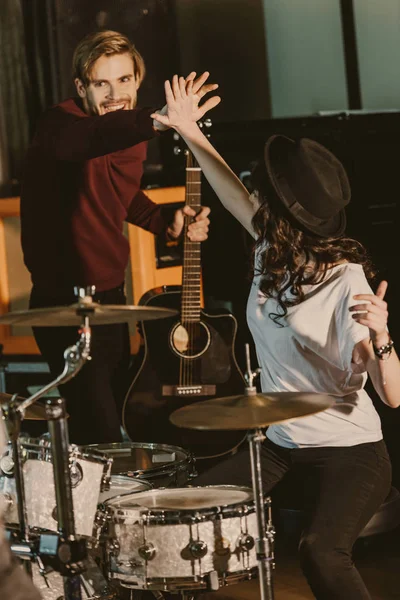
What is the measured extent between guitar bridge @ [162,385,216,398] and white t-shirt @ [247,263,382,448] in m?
1.40

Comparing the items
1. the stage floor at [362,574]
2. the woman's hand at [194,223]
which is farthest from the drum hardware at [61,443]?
the woman's hand at [194,223]

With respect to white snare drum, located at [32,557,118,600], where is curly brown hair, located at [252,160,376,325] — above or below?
above

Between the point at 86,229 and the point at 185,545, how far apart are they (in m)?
1.76

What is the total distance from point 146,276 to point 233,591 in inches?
78.1

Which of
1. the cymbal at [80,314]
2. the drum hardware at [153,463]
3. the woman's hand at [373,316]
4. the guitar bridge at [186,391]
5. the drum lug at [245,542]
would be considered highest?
the cymbal at [80,314]

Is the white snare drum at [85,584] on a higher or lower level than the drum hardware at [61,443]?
lower

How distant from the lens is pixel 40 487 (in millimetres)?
2920

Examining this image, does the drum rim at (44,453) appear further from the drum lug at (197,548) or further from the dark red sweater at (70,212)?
the dark red sweater at (70,212)

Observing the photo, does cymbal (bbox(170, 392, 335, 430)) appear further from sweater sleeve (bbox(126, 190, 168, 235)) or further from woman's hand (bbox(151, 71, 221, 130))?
sweater sleeve (bbox(126, 190, 168, 235))

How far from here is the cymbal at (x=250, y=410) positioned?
2.45m

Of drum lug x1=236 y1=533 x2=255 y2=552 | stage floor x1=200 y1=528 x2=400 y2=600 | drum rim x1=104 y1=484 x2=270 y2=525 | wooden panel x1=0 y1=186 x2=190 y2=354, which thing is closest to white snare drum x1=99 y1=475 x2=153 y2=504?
drum rim x1=104 y1=484 x2=270 y2=525

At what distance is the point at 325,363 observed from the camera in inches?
114

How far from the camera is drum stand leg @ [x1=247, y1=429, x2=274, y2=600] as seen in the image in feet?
8.38

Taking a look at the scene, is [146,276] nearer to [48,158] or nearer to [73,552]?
[48,158]
